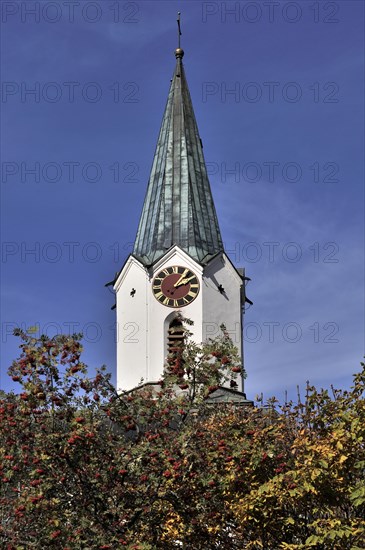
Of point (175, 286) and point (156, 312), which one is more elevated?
point (175, 286)

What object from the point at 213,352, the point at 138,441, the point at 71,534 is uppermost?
the point at 213,352

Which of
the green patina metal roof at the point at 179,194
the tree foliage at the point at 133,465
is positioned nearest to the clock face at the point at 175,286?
the green patina metal roof at the point at 179,194

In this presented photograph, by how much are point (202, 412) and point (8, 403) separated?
12.2 ft

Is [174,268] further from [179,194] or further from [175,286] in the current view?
[179,194]

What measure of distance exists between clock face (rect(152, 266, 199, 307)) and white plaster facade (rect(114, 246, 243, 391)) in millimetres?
189

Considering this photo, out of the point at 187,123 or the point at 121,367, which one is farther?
the point at 187,123

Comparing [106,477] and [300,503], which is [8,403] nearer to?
[106,477]

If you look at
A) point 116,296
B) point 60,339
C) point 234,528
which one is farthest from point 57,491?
point 116,296

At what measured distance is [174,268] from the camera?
43500mm

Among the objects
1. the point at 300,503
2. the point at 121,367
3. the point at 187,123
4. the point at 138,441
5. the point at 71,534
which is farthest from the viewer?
the point at 187,123

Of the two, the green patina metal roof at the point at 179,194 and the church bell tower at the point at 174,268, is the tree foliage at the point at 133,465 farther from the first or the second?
the green patina metal roof at the point at 179,194

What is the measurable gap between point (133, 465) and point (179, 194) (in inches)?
1049

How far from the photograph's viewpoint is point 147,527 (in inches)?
814

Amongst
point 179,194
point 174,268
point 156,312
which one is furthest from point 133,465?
point 179,194
